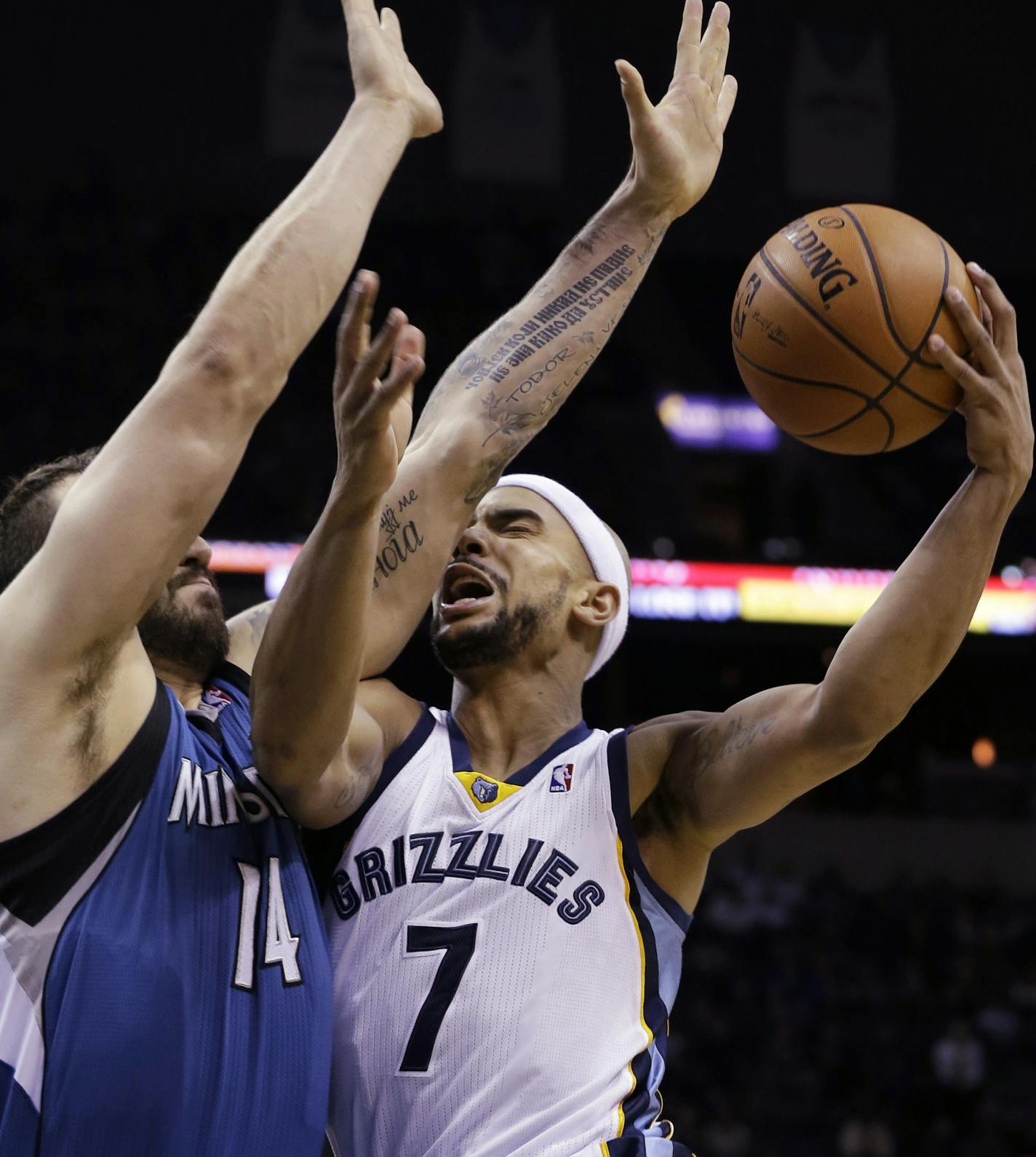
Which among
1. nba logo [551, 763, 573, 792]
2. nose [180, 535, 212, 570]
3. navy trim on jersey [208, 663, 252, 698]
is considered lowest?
nba logo [551, 763, 573, 792]

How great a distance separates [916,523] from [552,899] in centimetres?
1450

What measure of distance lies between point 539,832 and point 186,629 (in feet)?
2.64

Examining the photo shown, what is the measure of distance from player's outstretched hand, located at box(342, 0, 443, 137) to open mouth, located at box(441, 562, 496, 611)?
110 cm

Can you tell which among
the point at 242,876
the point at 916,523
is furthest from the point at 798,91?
the point at 242,876

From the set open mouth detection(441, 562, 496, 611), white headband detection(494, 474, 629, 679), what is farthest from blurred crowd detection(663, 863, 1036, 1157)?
open mouth detection(441, 562, 496, 611)

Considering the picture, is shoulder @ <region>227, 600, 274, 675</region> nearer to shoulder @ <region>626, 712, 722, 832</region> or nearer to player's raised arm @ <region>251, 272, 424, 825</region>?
player's raised arm @ <region>251, 272, 424, 825</region>

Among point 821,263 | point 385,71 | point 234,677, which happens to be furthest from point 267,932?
point 821,263

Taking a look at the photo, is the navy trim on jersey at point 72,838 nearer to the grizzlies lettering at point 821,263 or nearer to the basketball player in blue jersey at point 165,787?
the basketball player in blue jersey at point 165,787

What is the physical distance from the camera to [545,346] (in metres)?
3.31

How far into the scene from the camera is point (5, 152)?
15086 mm

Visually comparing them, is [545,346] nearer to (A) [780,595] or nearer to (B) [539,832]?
(B) [539,832]

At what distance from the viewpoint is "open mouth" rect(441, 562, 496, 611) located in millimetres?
3289

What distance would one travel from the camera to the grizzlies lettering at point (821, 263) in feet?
9.66

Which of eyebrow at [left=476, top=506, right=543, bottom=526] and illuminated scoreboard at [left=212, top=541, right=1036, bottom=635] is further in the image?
illuminated scoreboard at [left=212, top=541, right=1036, bottom=635]
